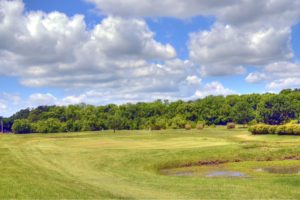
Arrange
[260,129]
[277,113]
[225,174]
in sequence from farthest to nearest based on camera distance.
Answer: [277,113] < [260,129] < [225,174]

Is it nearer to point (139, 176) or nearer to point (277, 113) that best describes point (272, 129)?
point (139, 176)

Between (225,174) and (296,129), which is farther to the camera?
(296,129)

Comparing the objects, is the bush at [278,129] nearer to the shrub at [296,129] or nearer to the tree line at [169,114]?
the shrub at [296,129]

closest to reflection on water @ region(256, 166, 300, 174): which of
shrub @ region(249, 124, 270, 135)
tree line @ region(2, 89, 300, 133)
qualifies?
shrub @ region(249, 124, 270, 135)

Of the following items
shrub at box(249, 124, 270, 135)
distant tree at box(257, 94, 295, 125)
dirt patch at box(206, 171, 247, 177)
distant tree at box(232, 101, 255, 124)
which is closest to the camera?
dirt patch at box(206, 171, 247, 177)

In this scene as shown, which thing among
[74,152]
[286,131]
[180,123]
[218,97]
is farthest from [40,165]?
[218,97]

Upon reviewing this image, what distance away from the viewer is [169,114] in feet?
477

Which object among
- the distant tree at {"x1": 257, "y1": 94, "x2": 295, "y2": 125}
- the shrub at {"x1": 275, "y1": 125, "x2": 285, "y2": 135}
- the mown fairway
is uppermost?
the distant tree at {"x1": 257, "y1": 94, "x2": 295, "y2": 125}

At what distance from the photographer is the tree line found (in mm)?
124875

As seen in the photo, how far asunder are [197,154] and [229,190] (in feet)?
63.7

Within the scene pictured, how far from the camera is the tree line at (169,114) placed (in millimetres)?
124875

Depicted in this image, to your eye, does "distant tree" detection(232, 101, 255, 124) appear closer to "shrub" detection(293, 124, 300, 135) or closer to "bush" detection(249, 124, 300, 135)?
"bush" detection(249, 124, 300, 135)

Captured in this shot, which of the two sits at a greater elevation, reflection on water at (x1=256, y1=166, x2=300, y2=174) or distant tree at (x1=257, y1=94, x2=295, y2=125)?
distant tree at (x1=257, y1=94, x2=295, y2=125)

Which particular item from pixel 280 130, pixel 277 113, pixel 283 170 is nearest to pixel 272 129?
pixel 280 130
